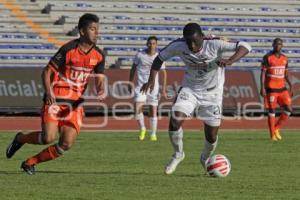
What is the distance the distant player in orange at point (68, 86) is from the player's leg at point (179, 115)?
1111 mm

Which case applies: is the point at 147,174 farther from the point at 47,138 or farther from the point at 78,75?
the point at 78,75

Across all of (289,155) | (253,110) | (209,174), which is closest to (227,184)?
(209,174)

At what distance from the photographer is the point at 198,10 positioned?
3834cm

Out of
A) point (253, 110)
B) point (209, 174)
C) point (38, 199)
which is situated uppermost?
point (38, 199)

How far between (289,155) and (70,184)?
262 inches

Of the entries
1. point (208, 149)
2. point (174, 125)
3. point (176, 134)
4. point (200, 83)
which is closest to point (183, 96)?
point (200, 83)

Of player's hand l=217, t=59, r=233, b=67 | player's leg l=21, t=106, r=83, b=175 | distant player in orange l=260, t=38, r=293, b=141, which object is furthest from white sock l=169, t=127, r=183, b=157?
distant player in orange l=260, t=38, r=293, b=141

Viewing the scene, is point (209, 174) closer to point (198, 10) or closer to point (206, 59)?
point (206, 59)

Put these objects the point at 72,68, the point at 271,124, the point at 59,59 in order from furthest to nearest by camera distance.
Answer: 1. the point at 271,124
2. the point at 72,68
3. the point at 59,59

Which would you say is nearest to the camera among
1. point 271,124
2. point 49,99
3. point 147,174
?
point 49,99

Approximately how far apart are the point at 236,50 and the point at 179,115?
122 cm

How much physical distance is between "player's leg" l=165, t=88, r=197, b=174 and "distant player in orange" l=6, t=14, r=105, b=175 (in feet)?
3.65

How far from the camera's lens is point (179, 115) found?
40.6 ft

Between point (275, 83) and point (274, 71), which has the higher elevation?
point (274, 71)
